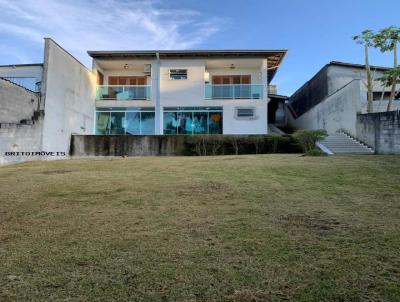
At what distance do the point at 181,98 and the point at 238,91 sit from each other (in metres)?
3.73

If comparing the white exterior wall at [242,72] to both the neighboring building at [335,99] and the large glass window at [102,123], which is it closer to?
the neighboring building at [335,99]

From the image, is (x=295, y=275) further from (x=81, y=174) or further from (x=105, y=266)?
(x=81, y=174)

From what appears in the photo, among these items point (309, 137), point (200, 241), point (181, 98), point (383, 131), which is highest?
point (181, 98)

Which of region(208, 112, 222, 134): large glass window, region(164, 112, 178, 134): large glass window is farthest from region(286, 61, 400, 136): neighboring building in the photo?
region(164, 112, 178, 134): large glass window

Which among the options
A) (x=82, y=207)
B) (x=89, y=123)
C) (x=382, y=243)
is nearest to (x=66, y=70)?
(x=89, y=123)

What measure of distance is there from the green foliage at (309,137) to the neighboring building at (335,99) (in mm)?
3672

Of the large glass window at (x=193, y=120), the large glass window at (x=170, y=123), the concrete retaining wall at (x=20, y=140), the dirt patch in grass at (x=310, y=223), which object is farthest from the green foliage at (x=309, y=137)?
the dirt patch in grass at (x=310, y=223)

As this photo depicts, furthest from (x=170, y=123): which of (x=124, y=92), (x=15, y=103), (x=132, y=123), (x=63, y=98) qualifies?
(x=15, y=103)

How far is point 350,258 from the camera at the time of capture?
456 cm

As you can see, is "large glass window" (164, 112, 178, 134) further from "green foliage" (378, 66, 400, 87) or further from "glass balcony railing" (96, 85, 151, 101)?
"green foliage" (378, 66, 400, 87)

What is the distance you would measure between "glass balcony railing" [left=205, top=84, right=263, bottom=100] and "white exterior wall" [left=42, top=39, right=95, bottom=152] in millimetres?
7680

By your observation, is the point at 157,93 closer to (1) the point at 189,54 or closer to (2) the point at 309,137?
(1) the point at 189,54

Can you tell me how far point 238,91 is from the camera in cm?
2525

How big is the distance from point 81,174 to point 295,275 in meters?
8.24
